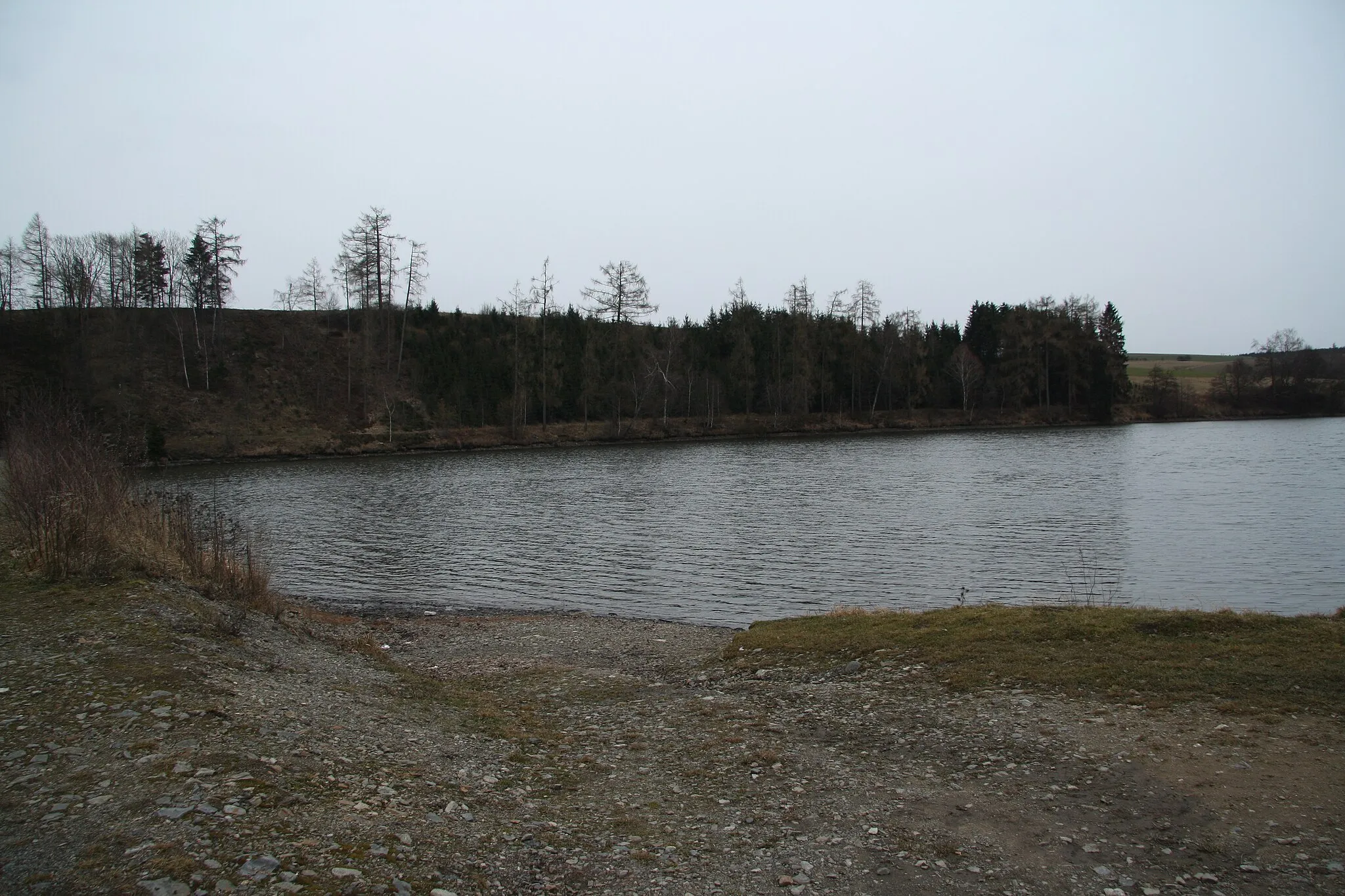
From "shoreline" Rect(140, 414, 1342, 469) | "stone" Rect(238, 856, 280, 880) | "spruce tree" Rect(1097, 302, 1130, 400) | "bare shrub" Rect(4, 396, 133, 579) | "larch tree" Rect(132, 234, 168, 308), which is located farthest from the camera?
"spruce tree" Rect(1097, 302, 1130, 400)

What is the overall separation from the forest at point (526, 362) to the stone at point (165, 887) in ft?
215

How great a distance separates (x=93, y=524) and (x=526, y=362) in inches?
2723

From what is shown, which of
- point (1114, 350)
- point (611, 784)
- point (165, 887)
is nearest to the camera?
point (165, 887)

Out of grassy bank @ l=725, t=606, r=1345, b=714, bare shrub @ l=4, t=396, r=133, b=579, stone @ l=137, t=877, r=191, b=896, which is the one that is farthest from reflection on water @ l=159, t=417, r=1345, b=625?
stone @ l=137, t=877, r=191, b=896

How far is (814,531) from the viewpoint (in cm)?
2889

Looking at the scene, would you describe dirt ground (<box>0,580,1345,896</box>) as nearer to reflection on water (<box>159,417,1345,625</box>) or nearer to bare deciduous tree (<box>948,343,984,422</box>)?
reflection on water (<box>159,417,1345,625</box>)

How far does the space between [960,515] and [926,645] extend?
2051 cm

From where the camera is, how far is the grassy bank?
28.6 feet

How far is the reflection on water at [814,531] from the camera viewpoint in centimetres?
2008

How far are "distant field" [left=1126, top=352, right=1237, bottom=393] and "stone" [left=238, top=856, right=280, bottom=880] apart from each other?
115214 millimetres

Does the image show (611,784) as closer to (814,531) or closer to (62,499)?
(62,499)

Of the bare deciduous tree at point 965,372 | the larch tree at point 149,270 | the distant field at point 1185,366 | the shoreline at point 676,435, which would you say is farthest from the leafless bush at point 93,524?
the distant field at point 1185,366

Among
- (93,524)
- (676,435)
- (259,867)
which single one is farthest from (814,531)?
(676,435)

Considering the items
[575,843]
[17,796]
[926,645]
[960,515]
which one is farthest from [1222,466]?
[17,796]
